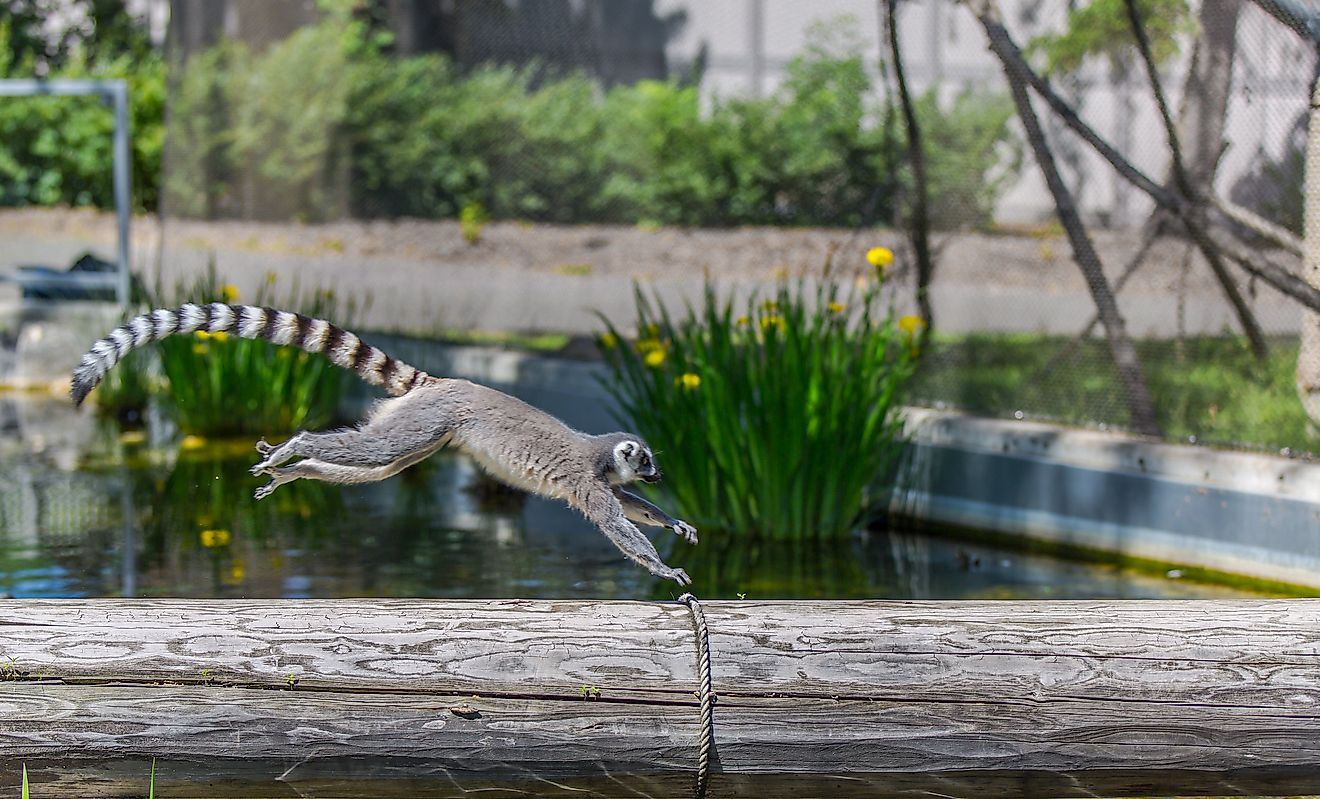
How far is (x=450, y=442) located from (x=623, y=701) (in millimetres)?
1095

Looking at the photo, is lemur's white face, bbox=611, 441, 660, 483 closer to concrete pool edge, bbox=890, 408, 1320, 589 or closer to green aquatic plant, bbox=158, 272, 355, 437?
concrete pool edge, bbox=890, 408, 1320, 589

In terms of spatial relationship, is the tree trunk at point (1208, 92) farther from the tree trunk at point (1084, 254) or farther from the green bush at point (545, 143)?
the green bush at point (545, 143)

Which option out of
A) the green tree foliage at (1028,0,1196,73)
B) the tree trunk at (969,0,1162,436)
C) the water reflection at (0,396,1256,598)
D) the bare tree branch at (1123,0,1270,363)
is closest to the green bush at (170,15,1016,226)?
the green tree foliage at (1028,0,1196,73)

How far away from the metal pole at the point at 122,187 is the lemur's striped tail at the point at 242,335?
25.7ft

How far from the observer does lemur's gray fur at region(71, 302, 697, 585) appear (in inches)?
149

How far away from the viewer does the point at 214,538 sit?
21.5 feet

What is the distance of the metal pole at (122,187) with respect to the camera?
1126cm

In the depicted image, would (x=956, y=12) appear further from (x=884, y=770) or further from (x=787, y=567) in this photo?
(x=884, y=770)

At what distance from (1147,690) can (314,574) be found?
3.66m

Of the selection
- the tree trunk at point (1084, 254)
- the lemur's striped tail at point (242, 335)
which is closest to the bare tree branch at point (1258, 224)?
the tree trunk at point (1084, 254)

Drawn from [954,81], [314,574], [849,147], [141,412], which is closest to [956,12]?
[954,81]

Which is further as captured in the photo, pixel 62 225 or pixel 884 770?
pixel 62 225

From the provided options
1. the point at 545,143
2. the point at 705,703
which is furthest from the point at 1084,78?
the point at 705,703

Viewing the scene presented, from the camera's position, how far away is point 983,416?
7230 millimetres
